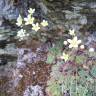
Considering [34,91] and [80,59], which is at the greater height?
[80,59]

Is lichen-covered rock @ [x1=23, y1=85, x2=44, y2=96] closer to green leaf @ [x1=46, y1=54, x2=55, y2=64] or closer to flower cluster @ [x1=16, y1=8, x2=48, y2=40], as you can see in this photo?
green leaf @ [x1=46, y1=54, x2=55, y2=64]

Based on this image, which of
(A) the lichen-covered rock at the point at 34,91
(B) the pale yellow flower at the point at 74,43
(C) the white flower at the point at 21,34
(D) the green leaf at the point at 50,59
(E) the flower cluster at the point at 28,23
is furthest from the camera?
(C) the white flower at the point at 21,34

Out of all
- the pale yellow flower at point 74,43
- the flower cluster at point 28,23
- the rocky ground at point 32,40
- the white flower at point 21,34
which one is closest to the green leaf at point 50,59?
the rocky ground at point 32,40

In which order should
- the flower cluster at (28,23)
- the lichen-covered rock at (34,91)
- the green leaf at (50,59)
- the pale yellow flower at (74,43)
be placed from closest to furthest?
the lichen-covered rock at (34,91) < the pale yellow flower at (74,43) < the green leaf at (50,59) < the flower cluster at (28,23)

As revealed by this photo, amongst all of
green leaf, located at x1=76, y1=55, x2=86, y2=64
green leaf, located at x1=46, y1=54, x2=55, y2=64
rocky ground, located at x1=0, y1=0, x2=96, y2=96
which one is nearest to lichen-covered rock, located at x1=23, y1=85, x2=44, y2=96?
rocky ground, located at x1=0, y1=0, x2=96, y2=96

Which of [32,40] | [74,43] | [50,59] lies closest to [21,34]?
[32,40]

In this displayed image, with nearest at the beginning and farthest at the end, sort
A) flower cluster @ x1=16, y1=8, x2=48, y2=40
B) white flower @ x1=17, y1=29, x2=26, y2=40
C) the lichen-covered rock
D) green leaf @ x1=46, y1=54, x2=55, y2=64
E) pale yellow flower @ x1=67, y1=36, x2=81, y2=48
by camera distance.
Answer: the lichen-covered rock, pale yellow flower @ x1=67, y1=36, x2=81, y2=48, green leaf @ x1=46, y1=54, x2=55, y2=64, flower cluster @ x1=16, y1=8, x2=48, y2=40, white flower @ x1=17, y1=29, x2=26, y2=40

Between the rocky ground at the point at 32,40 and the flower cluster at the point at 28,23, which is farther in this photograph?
the flower cluster at the point at 28,23

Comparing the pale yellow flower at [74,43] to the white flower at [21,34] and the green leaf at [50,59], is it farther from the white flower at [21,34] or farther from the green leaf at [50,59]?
the white flower at [21,34]

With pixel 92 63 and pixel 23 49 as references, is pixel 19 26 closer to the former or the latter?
pixel 23 49

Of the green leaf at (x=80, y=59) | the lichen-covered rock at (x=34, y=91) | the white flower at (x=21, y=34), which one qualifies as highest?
the white flower at (x=21, y=34)

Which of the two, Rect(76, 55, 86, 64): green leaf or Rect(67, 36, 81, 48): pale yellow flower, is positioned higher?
Rect(67, 36, 81, 48): pale yellow flower

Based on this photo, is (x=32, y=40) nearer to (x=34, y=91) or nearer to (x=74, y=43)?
(x=74, y=43)

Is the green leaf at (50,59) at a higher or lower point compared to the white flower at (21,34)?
lower
